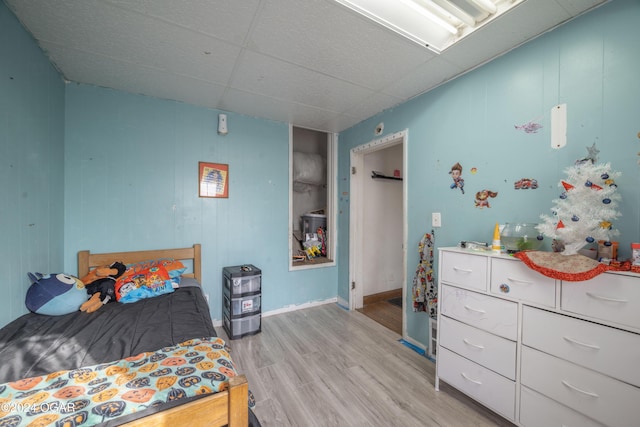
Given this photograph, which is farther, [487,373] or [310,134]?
[310,134]

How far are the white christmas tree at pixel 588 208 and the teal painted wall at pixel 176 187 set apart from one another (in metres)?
2.49

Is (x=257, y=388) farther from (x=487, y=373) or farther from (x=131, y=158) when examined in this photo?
(x=131, y=158)

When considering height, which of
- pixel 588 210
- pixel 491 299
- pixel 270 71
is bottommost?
pixel 491 299

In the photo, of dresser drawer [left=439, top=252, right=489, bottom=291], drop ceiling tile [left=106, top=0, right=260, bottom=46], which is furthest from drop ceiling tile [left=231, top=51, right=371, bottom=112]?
dresser drawer [left=439, top=252, right=489, bottom=291]

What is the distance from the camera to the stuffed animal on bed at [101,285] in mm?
1687

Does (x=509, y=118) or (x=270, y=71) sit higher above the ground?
(x=270, y=71)

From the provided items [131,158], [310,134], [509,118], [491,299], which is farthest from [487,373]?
[310,134]

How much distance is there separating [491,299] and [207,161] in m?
2.73

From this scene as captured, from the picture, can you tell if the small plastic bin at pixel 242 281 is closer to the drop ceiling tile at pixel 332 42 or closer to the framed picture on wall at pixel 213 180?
the framed picture on wall at pixel 213 180

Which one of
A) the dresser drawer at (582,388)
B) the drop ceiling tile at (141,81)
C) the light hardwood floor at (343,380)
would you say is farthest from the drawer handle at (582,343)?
the drop ceiling tile at (141,81)

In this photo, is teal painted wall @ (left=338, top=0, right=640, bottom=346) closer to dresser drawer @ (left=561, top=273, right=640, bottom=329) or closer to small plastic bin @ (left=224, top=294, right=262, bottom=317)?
dresser drawer @ (left=561, top=273, right=640, bottom=329)

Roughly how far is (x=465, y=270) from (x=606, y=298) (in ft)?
2.02

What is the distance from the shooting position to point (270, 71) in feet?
6.45

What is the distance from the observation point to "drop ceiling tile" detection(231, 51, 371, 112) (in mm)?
1890
